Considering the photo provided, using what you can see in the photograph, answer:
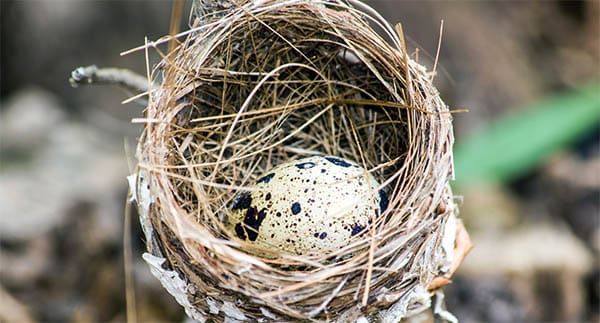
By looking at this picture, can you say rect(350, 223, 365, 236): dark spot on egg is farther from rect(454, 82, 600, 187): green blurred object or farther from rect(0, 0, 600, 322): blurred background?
rect(454, 82, 600, 187): green blurred object

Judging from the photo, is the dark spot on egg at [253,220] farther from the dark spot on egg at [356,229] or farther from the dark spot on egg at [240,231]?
the dark spot on egg at [356,229]

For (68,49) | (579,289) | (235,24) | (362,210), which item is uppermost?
(68,49)

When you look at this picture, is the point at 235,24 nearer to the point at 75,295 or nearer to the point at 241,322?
the point at 241,322

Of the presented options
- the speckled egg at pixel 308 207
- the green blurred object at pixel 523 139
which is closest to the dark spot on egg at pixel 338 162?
the speckled egg at pixel 308 207

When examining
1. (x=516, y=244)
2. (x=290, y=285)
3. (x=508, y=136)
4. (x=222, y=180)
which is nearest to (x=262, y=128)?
(x=222, y=180)

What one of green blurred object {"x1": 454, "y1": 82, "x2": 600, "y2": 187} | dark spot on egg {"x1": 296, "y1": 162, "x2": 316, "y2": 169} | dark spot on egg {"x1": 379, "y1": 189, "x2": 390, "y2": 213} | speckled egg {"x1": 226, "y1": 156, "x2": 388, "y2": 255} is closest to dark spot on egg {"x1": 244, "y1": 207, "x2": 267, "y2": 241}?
speckled egg {"x1": 226, "y1": 156, "x2": 388, "y2": 255}

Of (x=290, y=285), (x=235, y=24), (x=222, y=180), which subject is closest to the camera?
(x=290, y=285)
